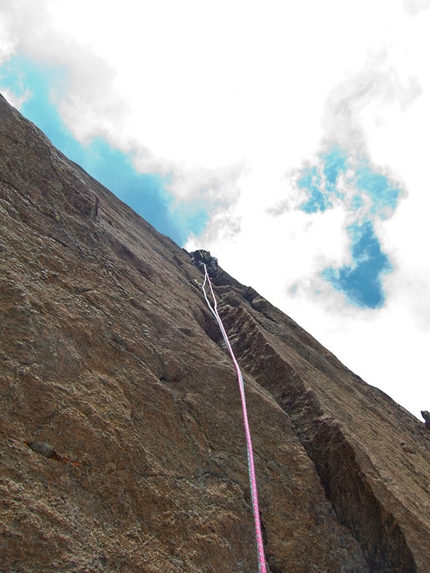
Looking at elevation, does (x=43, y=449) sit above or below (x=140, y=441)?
below

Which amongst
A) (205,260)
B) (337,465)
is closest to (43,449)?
(337,465)

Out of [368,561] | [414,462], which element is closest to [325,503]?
[368,561]

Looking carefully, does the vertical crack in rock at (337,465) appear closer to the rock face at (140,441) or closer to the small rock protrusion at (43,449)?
the rock face at (140,441)

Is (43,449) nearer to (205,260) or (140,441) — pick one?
(140,441)

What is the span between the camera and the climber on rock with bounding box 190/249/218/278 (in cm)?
2136

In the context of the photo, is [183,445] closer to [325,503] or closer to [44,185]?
[325,503]

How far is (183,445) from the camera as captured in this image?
4.98 metres

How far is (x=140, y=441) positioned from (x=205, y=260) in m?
18.2

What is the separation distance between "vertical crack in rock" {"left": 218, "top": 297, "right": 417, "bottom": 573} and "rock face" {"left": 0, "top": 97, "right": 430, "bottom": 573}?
22 mm

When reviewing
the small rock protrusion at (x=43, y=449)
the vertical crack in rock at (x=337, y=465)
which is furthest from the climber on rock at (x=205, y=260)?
the small rock protrusion at (x=43, y=449)

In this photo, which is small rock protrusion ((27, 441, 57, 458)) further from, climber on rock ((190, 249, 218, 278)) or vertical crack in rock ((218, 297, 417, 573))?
climber on rock ((190, 249, 218, 278))

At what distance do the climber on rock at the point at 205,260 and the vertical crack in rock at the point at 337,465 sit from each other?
41.8 ft

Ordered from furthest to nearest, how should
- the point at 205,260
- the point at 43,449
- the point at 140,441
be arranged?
the point at 205,260 → the point at 140,441 → the point at 43,449

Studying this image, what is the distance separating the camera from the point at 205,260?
2236 centimetres
